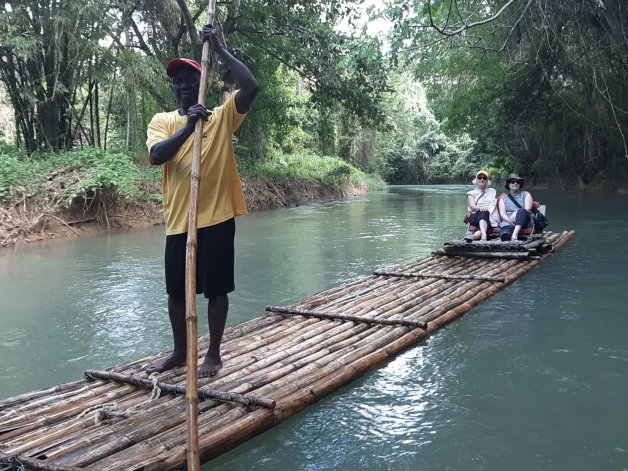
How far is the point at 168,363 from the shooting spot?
322cm

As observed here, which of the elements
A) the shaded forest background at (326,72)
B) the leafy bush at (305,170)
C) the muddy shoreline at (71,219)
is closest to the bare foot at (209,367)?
the shaded forest background at (326,72)

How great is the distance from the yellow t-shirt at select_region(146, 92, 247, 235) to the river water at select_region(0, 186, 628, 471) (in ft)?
3.60

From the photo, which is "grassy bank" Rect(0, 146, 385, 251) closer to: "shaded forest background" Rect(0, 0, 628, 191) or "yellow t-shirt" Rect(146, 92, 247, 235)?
"shaded forest background" Rect(0, 0, 628, 191)

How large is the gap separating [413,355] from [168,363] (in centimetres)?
153

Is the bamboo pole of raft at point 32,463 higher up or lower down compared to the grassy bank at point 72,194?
lower down

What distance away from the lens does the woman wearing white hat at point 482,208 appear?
712cm

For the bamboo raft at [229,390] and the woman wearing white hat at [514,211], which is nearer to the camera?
the bamboo raft at [229,390]

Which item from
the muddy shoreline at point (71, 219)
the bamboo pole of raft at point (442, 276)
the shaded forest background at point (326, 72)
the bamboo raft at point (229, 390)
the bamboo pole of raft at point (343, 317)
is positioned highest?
the shaded forest background at point (326, 72)

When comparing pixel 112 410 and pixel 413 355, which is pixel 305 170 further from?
pixel 112 410

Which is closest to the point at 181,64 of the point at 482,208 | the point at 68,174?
the point at 482,208

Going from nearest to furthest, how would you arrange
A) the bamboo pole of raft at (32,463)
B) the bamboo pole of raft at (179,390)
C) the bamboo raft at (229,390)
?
the bamboo pole of raft at (32,463) → the bamboo raft at (229,390) → the bamboo pole of raft at (179,390)

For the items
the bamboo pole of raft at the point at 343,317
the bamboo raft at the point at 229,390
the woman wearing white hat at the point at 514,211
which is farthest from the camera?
the woman wearing white hat at the point at 514,211

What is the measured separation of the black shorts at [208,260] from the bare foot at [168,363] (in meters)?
0.38

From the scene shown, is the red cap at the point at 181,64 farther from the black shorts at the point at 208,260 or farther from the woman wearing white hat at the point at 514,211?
the woman wearing white hat at the point at 514,211
